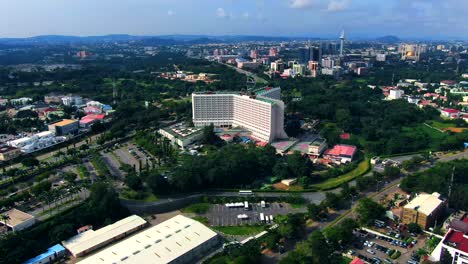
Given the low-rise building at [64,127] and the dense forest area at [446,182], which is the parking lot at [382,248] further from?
the low-rise building at [64,127]

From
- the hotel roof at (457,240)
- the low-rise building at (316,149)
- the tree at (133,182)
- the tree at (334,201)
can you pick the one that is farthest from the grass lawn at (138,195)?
the hotel roof at (457,240)

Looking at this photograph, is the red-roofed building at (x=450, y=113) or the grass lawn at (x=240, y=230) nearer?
the grass lawn at (x=240, y=230)

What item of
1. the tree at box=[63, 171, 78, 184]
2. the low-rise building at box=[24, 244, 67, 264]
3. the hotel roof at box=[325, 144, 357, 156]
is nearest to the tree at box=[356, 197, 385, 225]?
the hotel roof at box=[325, 144, 357, 156]

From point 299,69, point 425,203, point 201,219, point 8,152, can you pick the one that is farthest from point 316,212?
point 299,69

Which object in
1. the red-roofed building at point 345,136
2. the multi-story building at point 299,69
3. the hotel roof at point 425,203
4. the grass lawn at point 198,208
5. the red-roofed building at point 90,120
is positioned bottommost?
the grass lawn at point 198,208

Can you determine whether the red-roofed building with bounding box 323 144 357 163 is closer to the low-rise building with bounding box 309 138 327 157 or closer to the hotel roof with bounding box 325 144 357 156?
the hotel roof with bounding box 325 144 357 156

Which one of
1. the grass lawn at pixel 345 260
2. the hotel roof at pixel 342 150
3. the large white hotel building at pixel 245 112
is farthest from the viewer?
the large white hotel building at pixel 245 112
